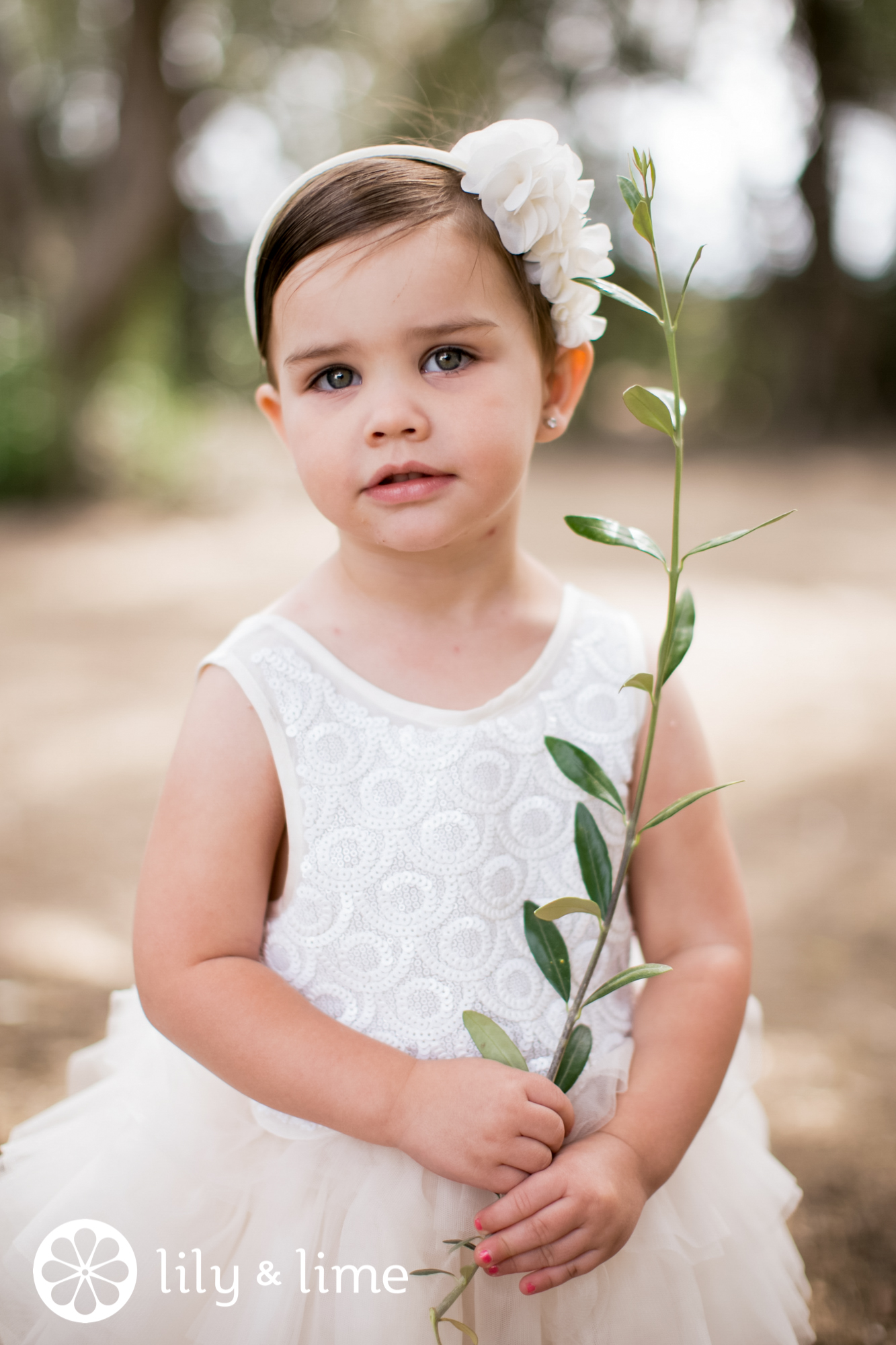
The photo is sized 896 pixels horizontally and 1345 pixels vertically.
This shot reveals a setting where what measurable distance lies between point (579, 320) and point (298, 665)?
56 centimetres

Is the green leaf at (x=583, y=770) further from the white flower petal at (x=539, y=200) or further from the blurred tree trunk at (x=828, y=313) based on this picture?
the blurred tree trunk at (x=828, y=313)

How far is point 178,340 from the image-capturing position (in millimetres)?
15758

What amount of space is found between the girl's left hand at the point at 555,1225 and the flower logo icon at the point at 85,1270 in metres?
0.41

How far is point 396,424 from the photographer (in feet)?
3.65

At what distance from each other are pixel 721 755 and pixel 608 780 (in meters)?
3.09

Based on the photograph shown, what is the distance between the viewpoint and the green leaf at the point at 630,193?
949 millimetres

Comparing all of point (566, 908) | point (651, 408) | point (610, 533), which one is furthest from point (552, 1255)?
point (651, 408)

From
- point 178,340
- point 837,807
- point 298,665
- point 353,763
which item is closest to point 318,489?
point 298,665

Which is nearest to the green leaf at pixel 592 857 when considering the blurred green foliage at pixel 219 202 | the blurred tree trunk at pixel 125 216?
the blurred green foliage at pixel 219 202

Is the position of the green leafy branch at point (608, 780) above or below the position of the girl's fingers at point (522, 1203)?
above

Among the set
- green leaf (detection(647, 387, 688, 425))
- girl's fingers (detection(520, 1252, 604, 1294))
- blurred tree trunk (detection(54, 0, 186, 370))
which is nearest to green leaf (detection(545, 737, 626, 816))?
green leaf (detection(647, 387, 688, 425))

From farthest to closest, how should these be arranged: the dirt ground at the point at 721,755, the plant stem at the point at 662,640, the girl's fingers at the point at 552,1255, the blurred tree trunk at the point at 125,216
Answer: the blurred tree trunk at the point at 125,216 → the dirt ground at the point at 721,755 → the girl's fingers at the point at 552,1255 → the plant stem at the point at 662,640

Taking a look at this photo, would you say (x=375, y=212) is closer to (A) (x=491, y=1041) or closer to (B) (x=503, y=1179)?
(A) (x=491, y=1041)

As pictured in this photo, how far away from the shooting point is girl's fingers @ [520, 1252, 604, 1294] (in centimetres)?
103
